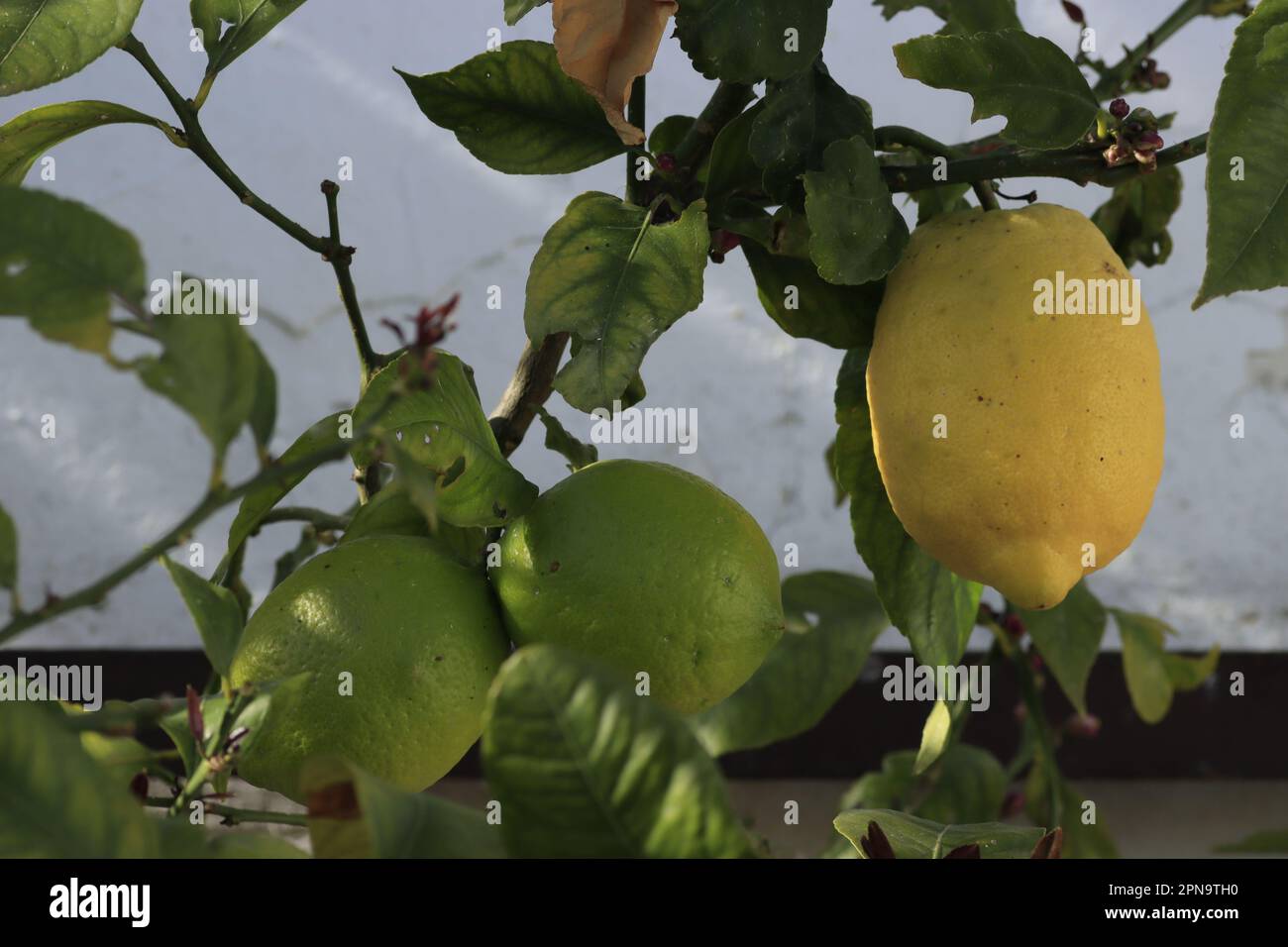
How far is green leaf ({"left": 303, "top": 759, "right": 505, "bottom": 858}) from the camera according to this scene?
0.45ft

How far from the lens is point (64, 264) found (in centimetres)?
16

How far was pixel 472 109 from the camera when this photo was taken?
360 millimetres

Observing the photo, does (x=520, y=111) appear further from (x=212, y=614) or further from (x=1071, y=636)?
(x=1071, y=636)

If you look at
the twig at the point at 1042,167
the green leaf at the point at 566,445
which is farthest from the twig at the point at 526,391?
the twig at the point at 1042,167

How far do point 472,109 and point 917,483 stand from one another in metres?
0.16

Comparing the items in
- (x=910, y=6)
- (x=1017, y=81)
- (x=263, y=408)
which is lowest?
(x=263, y=408)

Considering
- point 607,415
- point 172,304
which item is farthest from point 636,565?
point 172,304

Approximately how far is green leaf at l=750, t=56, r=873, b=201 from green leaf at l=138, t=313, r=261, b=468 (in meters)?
0.19

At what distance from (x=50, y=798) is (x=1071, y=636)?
0.52 metres

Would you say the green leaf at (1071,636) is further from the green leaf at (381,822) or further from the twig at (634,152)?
the green leaf at (381,822)

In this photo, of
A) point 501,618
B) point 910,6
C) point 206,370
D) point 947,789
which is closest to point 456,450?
point 501,618

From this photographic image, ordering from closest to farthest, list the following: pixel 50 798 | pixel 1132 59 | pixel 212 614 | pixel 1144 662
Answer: pixel 50 798 → pixel 212 614 → pixel 1132 59 → pixel 1144 662

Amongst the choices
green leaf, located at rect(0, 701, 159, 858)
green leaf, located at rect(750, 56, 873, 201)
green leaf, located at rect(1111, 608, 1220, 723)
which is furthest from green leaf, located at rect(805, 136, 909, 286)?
green leaf, located at rect(1111, 608, 1220, 723)
